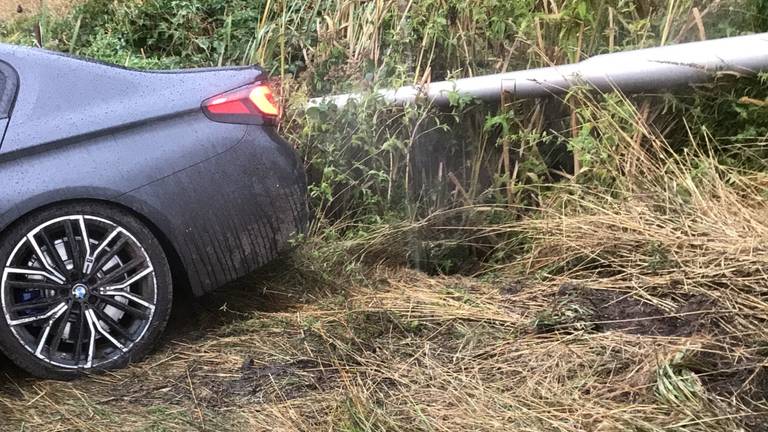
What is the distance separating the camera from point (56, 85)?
322 cm

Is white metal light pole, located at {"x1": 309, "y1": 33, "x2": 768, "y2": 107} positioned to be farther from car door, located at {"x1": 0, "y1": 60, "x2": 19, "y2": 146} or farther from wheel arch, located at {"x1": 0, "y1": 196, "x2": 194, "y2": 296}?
car door, located at {"x1": 0, "y1": 60, "x2": 19, "y2": 146}

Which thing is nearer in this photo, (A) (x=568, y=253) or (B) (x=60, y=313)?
(B) (x=60, y=313)

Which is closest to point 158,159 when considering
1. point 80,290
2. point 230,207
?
point 230,207

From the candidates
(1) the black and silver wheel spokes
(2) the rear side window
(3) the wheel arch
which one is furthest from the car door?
(1) the black and silver wheel spokes

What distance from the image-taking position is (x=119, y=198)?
10.3 ft

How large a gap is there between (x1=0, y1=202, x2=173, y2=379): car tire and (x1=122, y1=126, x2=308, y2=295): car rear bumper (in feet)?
0.39

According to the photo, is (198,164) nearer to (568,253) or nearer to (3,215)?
(3,215)

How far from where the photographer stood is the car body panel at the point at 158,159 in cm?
309

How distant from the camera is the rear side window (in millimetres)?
3132

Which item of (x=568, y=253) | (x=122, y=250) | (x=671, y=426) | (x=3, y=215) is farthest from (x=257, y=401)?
(x=568, y=253)

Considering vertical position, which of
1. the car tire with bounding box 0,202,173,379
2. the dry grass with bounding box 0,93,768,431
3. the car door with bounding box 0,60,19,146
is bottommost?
the dry grass with bounding box 0,93,768,431

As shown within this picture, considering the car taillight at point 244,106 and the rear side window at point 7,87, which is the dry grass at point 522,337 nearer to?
the car taillight at point 244,106

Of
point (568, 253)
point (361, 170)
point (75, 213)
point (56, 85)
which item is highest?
point (56, 85)

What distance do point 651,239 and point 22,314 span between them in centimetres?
278
